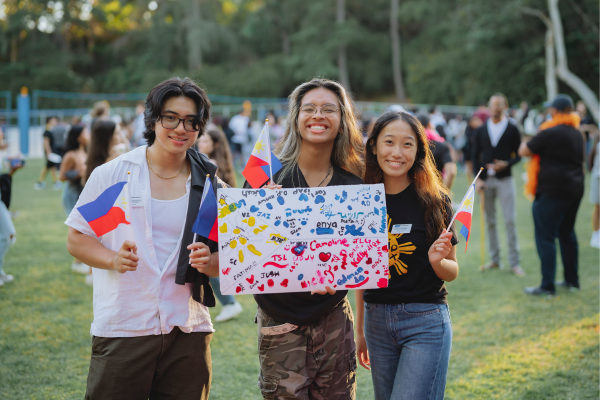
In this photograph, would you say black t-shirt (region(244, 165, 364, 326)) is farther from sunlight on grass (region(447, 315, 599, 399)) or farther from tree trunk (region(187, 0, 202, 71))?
tree trunk (region(187, 0, 202, 71))

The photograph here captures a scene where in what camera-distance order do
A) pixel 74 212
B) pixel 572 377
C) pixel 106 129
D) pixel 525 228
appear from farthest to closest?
pixel 525 228
pixel 106 129
pixel 572 377
pixel 74 212

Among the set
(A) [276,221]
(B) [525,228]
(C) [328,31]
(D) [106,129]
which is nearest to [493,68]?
(C) [328,31]

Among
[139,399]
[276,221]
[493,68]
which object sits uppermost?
[493,68]

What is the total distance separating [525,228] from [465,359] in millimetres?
6468

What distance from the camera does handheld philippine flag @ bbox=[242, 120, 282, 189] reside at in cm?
252

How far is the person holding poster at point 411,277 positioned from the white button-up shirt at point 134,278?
102cm

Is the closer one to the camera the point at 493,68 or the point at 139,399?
Result: the point at 139,399

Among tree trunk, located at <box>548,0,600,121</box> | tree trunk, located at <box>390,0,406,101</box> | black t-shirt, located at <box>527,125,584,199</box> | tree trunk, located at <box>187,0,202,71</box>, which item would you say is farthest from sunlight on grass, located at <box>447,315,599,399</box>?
tree trunk, located at <box>187,0,202,71</box>

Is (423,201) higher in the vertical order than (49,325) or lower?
higher

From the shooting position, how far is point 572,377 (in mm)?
4133

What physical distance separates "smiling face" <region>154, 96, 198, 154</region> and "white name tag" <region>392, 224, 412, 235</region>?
1.09 metres

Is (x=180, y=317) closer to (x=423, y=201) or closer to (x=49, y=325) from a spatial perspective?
(x=423, y=201)

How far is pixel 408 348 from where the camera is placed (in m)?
2.49

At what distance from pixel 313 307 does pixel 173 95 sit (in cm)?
119
